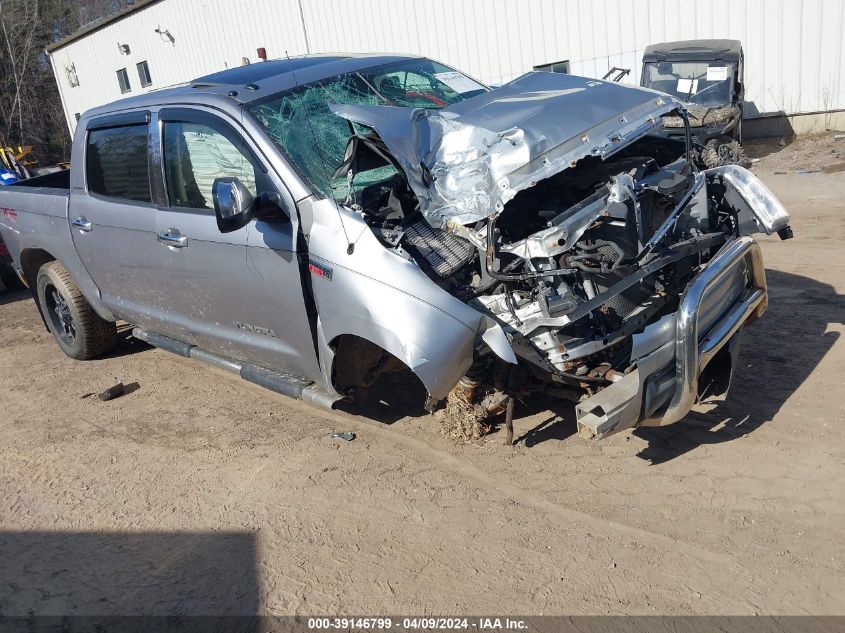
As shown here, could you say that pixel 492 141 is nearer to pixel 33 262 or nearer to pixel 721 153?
pixel 33 262

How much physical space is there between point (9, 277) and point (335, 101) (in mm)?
7559

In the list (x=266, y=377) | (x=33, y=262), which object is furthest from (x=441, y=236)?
(x=33, y=262)

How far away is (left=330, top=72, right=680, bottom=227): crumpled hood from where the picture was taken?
362 centimetres

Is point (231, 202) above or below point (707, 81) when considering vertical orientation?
above

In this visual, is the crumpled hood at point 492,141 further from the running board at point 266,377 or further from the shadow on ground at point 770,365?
the shadow on ground at point 770,365

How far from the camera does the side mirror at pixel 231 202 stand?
3.79 meters

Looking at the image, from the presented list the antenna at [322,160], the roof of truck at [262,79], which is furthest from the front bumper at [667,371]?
the roof of truck at [262,79]

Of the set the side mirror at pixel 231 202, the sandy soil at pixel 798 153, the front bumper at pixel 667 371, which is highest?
the side mirror at pixel 231 202

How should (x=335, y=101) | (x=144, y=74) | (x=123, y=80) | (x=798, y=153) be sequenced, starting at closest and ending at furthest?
(x=335, y=101)
(x=798, y=153)
(x=144, y=74)
(x=123, y=80)

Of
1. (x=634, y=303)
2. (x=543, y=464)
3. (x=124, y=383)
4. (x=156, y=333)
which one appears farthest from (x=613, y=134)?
(x=124, y=383)

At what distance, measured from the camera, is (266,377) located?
15.0 ft

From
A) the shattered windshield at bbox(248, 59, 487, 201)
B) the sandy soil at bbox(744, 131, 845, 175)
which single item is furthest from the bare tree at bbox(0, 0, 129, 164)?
the shattered windshield at bbox(248, 59, 487, 201)

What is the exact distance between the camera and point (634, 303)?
3902 mm

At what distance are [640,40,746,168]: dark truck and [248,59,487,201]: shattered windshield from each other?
26.5ft
